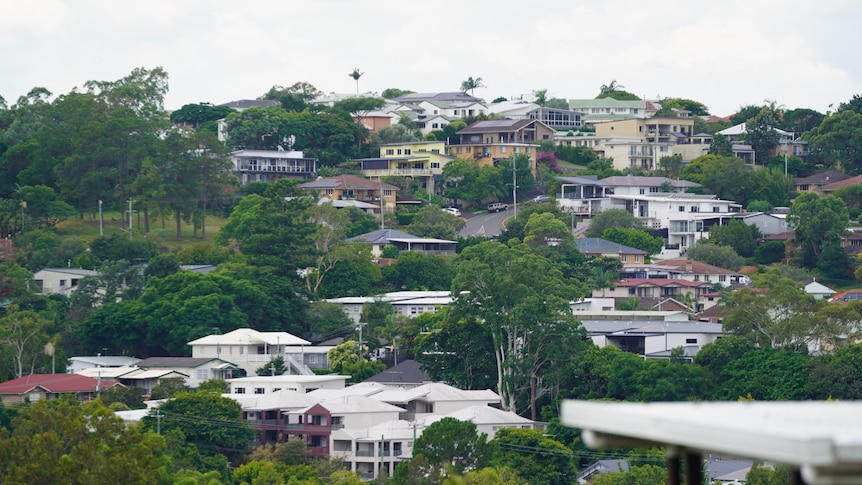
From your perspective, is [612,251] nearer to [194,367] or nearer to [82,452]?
[194,367]

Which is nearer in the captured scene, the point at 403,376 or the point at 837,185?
the point at 403,376

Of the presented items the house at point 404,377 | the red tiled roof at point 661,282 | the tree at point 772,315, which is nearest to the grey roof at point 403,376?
the house at point 404,377

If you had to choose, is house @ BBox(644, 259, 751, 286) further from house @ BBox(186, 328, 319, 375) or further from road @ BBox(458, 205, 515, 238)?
house @ BBox(186, 328, 319, 375)

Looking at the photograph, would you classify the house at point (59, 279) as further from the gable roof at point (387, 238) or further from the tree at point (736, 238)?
the tree at point (736, 238)

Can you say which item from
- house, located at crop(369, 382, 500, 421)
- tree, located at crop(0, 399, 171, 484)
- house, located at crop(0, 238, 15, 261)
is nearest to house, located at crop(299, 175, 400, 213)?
house, located at crop(0, 238, 15, 261)

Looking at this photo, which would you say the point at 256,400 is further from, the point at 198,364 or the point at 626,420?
the point at 626,420

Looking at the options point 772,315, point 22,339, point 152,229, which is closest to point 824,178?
point 772,315

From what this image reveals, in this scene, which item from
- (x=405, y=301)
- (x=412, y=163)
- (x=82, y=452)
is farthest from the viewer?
(x=412, y=163)

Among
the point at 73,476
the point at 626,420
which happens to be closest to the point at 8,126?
the point at 73,476
